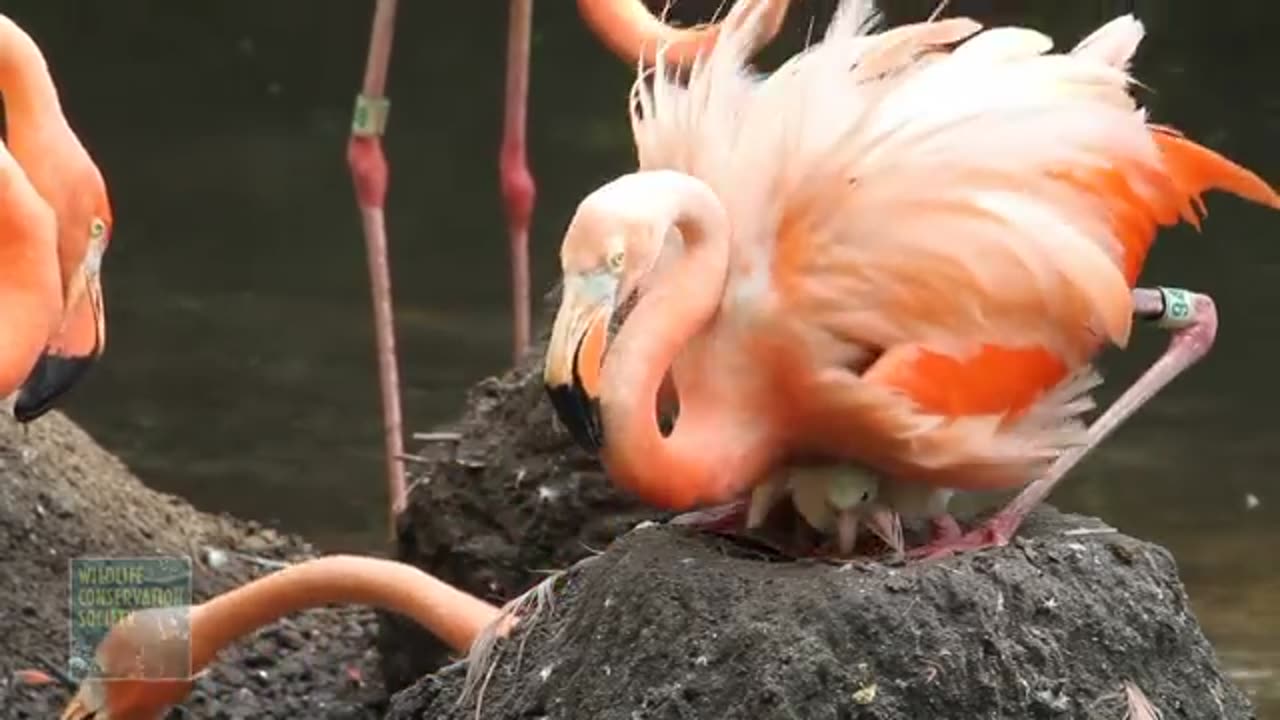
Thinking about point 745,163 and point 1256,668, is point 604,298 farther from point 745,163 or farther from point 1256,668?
point 1256,668

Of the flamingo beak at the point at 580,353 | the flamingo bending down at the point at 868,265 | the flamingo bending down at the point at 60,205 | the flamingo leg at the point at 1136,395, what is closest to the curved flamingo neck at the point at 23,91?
the flamingo bending down at the point at 60,205

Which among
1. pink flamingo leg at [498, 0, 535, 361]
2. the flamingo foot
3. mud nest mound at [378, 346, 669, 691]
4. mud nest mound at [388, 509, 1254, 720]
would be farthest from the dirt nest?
the flamingo foot

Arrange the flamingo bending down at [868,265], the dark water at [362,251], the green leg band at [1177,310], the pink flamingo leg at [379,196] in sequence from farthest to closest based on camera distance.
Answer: the dark water at [362,251] → the pink flamingo leg at [379,196] → the green leg band at [1177,310] → the flamingo bending down at [868,265]

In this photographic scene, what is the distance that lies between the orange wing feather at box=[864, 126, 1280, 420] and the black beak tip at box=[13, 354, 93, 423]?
52.8 inches

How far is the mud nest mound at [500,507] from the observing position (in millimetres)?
3709

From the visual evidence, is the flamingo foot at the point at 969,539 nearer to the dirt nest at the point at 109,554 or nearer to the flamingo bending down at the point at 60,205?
the flamingo bending down at the point at 60,205

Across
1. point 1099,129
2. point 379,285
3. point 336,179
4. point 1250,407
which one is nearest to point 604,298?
point 1099,129

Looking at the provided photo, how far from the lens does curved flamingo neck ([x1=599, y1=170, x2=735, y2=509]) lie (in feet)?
7.89

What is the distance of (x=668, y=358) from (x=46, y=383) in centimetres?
126

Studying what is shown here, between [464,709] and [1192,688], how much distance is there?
2.80 ft

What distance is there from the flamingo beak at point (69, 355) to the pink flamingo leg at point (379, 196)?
998 mm

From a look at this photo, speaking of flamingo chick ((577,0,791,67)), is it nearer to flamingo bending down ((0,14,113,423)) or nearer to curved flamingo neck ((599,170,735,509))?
flamingo bending down ((0,14,113,423))

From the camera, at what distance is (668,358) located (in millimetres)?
2457

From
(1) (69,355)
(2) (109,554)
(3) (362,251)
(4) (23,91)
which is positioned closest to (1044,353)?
(1) (69,355)
